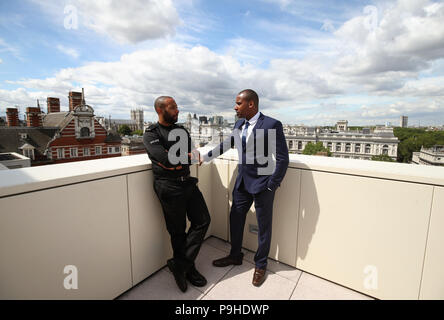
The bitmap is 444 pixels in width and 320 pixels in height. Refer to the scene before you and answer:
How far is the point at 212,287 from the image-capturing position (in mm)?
2086

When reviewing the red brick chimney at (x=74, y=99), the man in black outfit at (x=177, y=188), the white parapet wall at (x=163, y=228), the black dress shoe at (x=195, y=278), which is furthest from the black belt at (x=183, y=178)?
the red brick chimney at (x=74, y=99)

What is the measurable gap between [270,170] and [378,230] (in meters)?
1.05

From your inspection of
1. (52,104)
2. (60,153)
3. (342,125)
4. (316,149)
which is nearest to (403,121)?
(342,125)

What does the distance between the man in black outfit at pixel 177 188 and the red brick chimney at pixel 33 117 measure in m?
31.9

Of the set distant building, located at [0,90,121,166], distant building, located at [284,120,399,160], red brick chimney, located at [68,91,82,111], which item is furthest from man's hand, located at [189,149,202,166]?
distant building, located at [284,120,399,160]

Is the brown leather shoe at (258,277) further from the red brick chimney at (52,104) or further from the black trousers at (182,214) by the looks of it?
the red brick chimney at (52,104)

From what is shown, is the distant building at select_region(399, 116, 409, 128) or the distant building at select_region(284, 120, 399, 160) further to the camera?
the distant building at select_region(399, 116, 409, 128)

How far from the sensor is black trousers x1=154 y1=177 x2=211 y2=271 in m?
1.91

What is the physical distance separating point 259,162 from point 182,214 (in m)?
0.89

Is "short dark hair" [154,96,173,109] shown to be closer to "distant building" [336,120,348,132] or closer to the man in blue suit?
the man in blue suit

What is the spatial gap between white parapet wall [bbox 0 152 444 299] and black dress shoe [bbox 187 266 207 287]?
39 cm

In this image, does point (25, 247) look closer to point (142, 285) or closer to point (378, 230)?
point (142, 285)

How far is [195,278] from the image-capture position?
2.11 m
